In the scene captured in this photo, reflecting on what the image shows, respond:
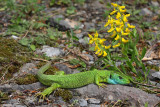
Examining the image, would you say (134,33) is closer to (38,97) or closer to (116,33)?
(116,33)

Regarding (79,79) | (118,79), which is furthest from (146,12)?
(79,79)

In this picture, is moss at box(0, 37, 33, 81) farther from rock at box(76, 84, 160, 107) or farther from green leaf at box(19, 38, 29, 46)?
rock at box(76, 84, 160, 107)

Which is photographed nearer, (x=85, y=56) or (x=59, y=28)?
(x=85, y=56)

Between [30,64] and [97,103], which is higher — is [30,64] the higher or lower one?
the higher one

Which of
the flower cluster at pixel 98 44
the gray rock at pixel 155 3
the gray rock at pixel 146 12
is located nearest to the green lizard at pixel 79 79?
the flower cluster at pixel 98 44

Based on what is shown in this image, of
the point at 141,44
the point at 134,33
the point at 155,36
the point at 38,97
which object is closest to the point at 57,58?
the point at 38,97

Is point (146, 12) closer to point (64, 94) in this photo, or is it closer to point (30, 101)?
point (64, 94)

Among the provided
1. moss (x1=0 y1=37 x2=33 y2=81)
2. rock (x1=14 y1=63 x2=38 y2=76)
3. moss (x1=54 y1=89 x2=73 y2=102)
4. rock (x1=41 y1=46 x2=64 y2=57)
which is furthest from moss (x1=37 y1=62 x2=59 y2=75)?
moss (x1=54 y1=89 x2=73 y2=102)
